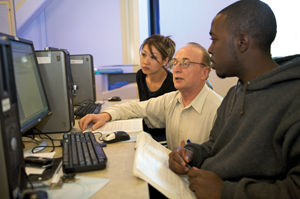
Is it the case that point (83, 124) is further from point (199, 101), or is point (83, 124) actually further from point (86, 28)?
point (86, 28)

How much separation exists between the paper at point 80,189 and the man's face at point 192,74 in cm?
85

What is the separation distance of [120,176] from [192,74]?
848 millimetres

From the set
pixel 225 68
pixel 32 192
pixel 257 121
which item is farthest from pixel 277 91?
pixel 32 192

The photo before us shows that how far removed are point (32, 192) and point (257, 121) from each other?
2.27 ft

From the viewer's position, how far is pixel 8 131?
1.78ft

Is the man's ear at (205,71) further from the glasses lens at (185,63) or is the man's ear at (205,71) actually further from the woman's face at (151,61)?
the woman's face at (151,61)

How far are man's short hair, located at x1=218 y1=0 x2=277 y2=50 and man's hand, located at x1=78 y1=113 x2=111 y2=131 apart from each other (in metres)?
0.87

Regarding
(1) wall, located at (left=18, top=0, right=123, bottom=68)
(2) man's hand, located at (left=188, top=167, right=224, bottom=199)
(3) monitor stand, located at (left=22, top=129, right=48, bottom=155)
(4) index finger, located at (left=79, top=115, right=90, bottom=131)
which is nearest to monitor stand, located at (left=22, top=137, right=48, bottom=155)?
(3) monitor stand, located at (left=22, top=129, right=48, bottom=155)

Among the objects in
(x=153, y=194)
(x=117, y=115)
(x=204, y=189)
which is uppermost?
(x=117, y=115)

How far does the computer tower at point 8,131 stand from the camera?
0.51 m

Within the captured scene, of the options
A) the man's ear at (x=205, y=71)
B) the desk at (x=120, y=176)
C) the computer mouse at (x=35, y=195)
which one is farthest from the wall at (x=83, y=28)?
the computer mouse at (x=35, y=195)

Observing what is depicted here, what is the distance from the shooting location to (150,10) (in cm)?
376

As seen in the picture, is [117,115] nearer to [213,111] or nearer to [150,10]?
[213,111]

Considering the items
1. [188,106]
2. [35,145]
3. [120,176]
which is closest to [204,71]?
[188,106]
